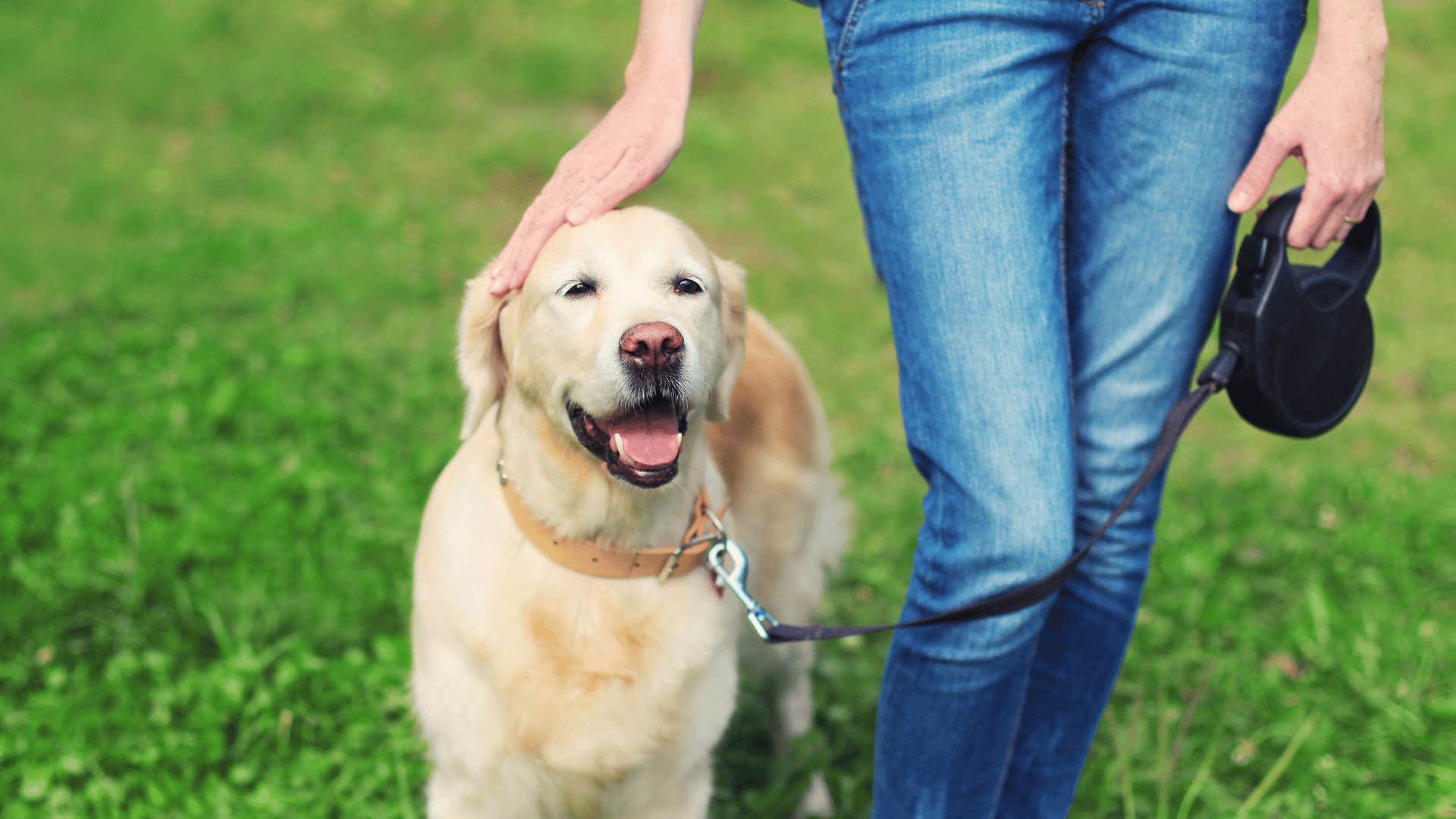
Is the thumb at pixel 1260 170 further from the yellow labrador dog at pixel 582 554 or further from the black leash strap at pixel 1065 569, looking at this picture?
the yellow labrador dog at pixel 582 554

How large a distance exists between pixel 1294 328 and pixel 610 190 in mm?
993

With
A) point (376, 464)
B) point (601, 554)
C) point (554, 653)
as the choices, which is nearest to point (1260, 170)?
point (601, 554)

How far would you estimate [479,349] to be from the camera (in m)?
1.96

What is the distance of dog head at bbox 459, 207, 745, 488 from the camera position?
1.74 m

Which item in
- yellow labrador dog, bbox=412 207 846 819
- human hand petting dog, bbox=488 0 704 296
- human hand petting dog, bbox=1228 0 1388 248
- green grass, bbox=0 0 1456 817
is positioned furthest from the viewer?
green grass, bbox=0 0 1456 817

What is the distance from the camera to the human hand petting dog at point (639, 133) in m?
1.70

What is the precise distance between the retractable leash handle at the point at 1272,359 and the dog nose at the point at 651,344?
33 centimetres

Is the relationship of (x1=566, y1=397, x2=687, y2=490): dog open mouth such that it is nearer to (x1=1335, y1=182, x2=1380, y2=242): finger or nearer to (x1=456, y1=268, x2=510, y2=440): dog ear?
(x1=456, y1=268, x2=510, y2=440): dog ear

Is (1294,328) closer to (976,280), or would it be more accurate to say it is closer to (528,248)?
(976,280)

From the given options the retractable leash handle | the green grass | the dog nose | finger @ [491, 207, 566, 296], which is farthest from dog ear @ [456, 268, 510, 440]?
the green grass

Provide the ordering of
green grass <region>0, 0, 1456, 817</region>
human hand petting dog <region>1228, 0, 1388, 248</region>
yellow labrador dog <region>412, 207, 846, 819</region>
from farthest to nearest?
green grass <region>0, 0, 1456, 817</region>
yellow labrador dog <region>412, 207, 846, 819</region>
human hand petting dog <region>1228, 0, 1388, 248</region>

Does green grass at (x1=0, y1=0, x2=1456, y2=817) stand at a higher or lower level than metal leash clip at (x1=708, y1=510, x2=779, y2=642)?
lower

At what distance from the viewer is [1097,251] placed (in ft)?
5.79

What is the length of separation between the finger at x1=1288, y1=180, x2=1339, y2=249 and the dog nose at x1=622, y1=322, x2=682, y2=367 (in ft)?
2.77
